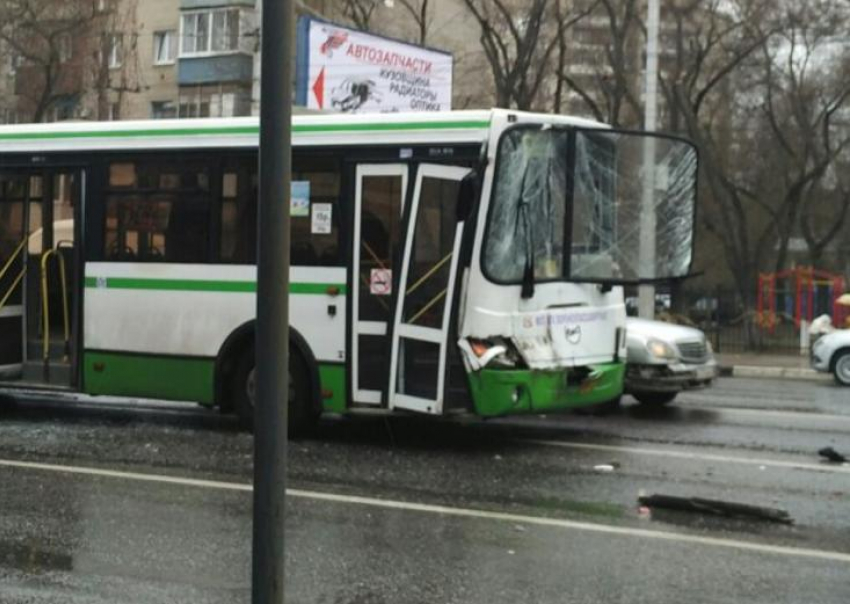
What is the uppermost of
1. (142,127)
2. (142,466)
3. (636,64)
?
(636,64)

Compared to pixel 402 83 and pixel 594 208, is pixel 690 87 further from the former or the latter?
pixel 594 208

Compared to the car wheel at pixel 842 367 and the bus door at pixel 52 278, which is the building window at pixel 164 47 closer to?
the car wheel at pixel 842 367

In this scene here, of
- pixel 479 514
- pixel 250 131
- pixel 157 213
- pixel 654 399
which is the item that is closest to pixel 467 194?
pixel 250 131

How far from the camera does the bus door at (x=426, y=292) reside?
9.52 metres

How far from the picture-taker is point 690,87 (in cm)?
3388

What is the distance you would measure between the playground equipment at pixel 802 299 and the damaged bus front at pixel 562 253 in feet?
57.5

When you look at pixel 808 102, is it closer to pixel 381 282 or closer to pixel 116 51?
pixel 116 51

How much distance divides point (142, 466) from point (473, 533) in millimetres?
3434

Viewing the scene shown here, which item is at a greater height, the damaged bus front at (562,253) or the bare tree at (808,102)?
the bare tree at (808,102)

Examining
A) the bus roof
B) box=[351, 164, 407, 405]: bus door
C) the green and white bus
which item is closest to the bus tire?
the green and white bus

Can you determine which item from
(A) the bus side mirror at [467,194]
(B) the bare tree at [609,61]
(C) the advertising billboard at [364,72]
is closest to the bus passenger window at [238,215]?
(A) the bus side mirror at [467,194]

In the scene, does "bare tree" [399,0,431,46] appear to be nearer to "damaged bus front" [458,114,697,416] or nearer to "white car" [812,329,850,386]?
"white car" [812,329,850,386]

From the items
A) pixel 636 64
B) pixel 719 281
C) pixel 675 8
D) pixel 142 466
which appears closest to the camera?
pixel 142 466

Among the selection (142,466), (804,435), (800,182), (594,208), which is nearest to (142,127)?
(142,466)
